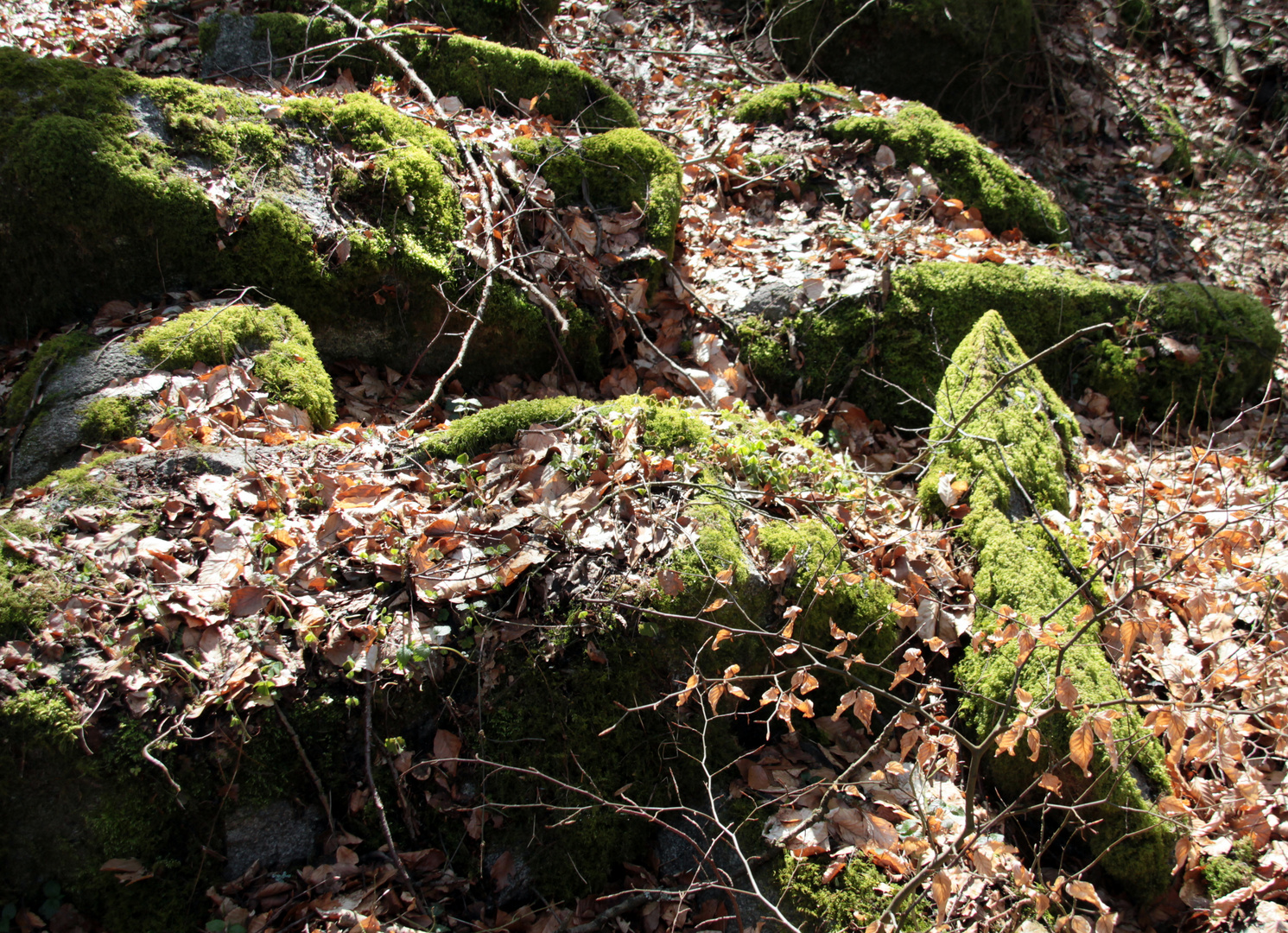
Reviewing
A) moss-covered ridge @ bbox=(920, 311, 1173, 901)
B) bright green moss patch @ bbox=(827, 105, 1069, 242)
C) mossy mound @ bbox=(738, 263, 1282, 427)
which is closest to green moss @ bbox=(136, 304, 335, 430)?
mossy mound @ bbox=(738, 263, 1282, 427)

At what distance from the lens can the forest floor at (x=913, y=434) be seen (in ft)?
9.39

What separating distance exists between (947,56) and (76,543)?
8.54 meters

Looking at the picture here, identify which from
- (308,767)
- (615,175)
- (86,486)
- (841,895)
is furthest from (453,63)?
(841,895)

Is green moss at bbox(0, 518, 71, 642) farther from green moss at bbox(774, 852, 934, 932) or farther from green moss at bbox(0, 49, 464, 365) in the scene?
green moss at bbox(774, 852, 934, 932)

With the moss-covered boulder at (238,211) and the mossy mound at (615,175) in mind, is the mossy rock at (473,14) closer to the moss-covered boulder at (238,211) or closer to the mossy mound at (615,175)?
the moss-covered boulder at (238,211)

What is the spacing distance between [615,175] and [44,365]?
367cm

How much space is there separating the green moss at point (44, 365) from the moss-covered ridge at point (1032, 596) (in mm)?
4279

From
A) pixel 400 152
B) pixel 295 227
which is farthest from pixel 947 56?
pixel 295 227

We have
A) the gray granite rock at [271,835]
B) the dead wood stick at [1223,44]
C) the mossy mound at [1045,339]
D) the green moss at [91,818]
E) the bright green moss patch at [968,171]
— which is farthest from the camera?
the dead wood stick at [1223,44]

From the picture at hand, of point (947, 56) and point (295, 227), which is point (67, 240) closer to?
point (295, 227)

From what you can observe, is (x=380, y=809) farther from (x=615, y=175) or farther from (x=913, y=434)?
(x=615, y=175)

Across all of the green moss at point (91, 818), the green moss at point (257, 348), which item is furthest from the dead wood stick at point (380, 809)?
the green moss at point (257, 348)

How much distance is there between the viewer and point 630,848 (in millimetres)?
3055

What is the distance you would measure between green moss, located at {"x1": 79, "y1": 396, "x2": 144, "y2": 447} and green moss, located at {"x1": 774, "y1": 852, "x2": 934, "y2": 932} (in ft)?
11.5
